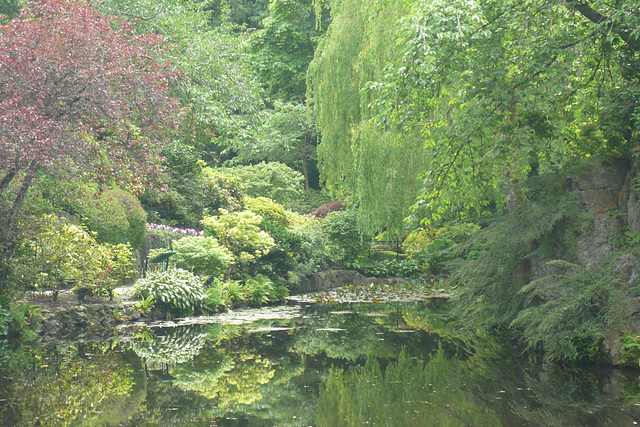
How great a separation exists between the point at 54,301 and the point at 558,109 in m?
8.31

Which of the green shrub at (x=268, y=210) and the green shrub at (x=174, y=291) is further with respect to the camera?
the green shrub at (x=268, y=210)

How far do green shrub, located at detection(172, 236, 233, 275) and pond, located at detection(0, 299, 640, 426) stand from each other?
11.9 ft

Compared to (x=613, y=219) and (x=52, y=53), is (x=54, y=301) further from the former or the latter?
(x=613, y=219)

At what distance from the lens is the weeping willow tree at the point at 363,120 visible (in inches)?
435

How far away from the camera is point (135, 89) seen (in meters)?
10.1

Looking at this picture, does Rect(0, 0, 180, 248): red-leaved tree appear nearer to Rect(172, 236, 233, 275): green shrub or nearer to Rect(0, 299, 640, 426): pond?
Rect(0, 299, 640, 426): pond

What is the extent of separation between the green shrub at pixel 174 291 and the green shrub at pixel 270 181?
909 cm

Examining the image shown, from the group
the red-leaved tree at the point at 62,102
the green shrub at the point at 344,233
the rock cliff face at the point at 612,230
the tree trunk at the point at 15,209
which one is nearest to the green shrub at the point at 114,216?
the red-leaved tree at the point at 62,102

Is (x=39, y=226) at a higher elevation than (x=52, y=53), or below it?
below

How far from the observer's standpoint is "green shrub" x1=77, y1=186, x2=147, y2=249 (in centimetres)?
1165

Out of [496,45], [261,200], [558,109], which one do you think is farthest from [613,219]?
[261,200]

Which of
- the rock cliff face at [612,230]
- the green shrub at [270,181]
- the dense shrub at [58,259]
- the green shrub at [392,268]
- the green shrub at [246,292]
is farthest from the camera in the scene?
the green shrub at [270,181]

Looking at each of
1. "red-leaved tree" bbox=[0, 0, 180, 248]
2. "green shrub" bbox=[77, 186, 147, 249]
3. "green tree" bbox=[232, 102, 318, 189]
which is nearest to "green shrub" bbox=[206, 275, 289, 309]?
"green shrub" bbox=[77, 186, 147, 249]

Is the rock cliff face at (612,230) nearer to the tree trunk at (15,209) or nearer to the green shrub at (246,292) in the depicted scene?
the green shrub at (246,292)
